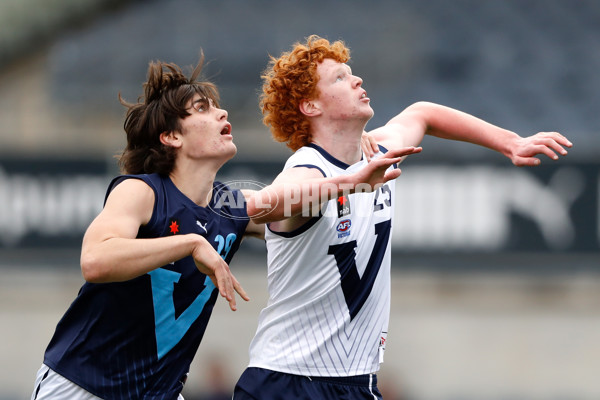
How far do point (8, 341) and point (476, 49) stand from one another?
24.2ft

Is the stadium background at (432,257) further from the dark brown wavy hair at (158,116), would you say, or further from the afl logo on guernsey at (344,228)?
the afl logo on guernsey at (344,228)

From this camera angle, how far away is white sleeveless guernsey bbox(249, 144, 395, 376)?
4547mm

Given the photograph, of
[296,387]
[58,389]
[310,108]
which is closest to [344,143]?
[310,108]

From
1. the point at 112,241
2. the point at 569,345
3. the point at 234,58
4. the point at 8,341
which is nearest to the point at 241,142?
the point at 234,58

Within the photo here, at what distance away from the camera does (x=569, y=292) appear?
1037 cm

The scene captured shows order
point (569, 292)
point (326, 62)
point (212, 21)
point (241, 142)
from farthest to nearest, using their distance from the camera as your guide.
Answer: point (212, 21) → point (241, 142) → point (569, 292) → point (326, 62)

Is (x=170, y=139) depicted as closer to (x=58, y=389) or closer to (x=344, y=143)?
(x=344, y=143)

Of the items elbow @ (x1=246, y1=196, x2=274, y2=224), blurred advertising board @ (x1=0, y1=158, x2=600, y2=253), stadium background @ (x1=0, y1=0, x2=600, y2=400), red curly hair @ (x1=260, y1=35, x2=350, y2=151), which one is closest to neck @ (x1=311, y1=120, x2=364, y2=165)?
red curly hair @ (x1=260, y1=35, x2=350, y2=151)

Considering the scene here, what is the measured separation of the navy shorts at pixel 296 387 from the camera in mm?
4527

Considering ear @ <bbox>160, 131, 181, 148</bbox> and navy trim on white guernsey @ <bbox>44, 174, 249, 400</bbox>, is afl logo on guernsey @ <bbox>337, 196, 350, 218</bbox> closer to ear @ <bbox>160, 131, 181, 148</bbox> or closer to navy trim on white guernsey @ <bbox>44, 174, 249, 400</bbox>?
navy trim on white guernsey @ <bbox>44, 174, 249, 400</bbox>

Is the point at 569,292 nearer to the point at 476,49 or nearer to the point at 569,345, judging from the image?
the point at 569,345

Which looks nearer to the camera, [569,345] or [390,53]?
[569,345]

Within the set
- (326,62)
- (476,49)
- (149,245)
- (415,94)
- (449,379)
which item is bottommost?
(449,379)

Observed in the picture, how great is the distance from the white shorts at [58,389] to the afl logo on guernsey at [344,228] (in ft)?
4.82
